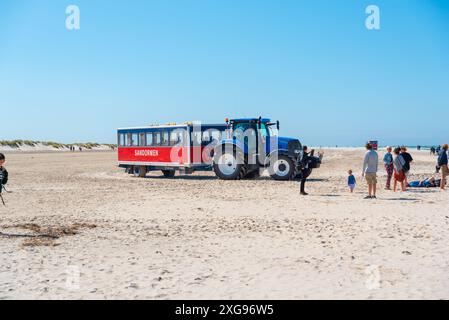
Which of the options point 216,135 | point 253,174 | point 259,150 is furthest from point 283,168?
point 216,135

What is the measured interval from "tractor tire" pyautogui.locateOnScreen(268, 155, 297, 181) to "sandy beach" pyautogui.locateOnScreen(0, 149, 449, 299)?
5.35m

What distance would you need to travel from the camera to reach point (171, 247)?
6863mm

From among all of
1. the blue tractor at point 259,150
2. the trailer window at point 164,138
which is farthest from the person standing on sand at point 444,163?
the trailer window at point 164,138

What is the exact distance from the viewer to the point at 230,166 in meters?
18.3

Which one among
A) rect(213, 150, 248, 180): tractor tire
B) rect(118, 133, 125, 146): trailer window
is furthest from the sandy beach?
rect(118, 133, 125, 146): trailer window

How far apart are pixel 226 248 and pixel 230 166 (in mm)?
11555

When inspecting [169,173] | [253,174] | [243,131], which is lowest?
[169,173]

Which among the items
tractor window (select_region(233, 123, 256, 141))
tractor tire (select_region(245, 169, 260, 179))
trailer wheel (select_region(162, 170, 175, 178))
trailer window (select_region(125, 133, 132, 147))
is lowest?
trailer wheel (select_region(162, 170, 175, 178))

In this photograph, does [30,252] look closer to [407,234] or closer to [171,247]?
[171,247]

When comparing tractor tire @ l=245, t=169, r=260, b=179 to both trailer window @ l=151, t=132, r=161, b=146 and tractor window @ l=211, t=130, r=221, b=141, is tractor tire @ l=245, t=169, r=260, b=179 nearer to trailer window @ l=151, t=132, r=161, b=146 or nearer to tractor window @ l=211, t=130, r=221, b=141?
tractor window @ l=211, t=130, r=221, b=141

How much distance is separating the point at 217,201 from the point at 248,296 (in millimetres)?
7363

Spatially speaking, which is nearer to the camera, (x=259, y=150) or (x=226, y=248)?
(x=226, y=248)

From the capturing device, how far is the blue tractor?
1777 centimetres

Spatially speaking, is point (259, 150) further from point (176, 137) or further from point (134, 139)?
point (134, 139)
